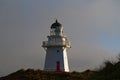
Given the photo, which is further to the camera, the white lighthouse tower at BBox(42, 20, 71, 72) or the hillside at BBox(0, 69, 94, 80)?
the white lighthouse tower at BBox(42, 20, 71, 72)

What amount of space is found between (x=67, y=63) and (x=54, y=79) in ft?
37.0

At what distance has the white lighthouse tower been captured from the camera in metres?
40.2

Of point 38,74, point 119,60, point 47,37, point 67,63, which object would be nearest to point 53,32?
point 47,37

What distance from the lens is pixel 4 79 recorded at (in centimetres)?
3162

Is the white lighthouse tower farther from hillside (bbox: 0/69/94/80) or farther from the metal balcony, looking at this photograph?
hillside (bbox: 0/69/94/80)

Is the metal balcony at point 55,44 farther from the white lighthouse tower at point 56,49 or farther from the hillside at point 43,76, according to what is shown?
the hillside at point 43,76

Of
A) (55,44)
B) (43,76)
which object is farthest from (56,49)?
(43,76)

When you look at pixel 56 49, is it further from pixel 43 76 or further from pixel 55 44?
pixel 43 76

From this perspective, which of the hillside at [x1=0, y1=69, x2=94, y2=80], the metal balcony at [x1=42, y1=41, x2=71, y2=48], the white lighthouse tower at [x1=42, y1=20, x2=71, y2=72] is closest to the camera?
the hillside at [x1=0, y1=69, x2=94, y2=80]

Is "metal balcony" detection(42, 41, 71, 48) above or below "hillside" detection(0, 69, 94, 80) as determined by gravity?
above

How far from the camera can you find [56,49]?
40906mm

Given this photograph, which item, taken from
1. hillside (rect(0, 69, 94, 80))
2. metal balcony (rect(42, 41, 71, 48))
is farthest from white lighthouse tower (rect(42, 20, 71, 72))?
hillside (rect(0, 69, 94, 80))

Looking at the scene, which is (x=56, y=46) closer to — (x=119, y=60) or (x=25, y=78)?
(x=25, y=78)

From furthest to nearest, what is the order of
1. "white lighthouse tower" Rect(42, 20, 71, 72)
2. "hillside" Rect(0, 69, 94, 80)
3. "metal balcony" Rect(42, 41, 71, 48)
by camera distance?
"metal balcony" Rect(42, 41, 71, 48)
"white lighthouse tower" Rect(42, 20, 71, 72)
"hillside" Rect(0, 69, 94, 80)
